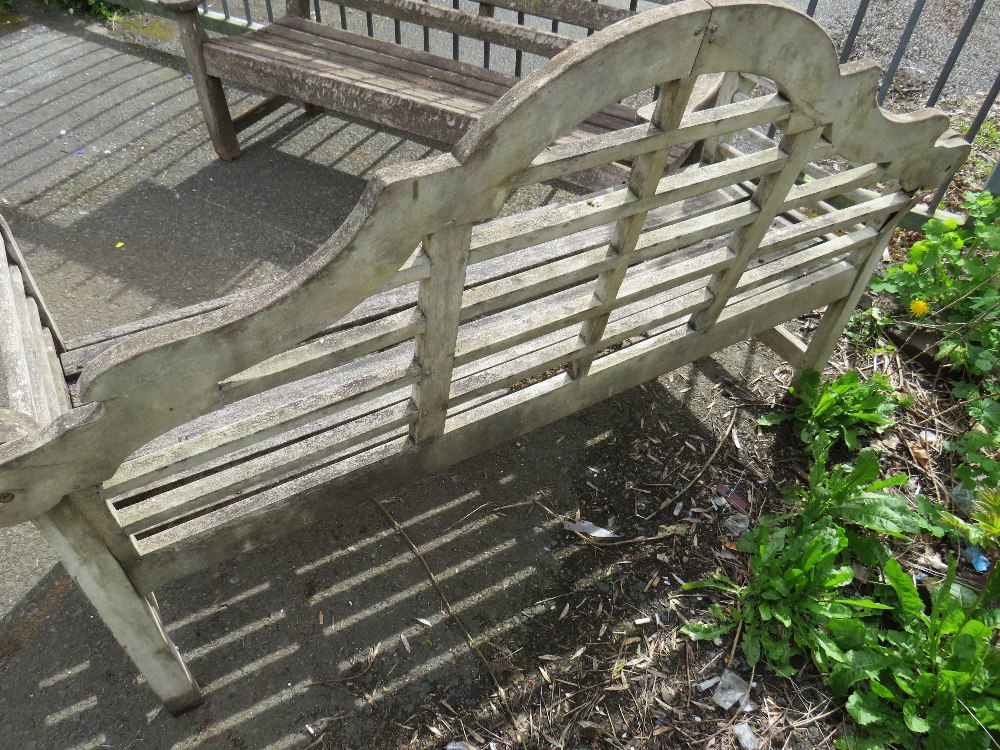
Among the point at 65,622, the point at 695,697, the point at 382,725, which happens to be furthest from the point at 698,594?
the point at 65,622

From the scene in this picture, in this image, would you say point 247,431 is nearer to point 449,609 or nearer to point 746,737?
point 449,609

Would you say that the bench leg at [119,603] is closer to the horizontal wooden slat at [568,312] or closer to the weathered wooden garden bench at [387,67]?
the horizontal wooden slat at [568,312]

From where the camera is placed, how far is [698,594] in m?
2.83

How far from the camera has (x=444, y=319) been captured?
1.90 m

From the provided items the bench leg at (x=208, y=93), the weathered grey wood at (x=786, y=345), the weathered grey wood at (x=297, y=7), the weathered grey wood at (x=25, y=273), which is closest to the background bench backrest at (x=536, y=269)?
the weathered grey wood at (x=786, y=345)

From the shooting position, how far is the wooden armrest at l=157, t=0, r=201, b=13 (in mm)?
3998

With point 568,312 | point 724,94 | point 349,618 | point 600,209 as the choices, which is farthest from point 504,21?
point 349,618

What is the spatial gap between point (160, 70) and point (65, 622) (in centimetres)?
432

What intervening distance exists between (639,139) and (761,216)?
70cm

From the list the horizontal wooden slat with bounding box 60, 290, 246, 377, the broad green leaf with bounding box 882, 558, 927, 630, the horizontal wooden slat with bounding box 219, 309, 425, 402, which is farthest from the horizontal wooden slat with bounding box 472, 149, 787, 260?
the broad green leaf with bounding box 882, 558, 927, 630

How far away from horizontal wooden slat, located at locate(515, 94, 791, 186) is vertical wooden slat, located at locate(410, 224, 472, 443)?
0.71 ft

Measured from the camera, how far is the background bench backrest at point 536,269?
1.53 meters

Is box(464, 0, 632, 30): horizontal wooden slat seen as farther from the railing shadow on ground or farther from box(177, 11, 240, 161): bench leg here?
the railing shadow on ground

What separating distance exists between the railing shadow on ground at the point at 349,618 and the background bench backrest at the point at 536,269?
24.8 inches
